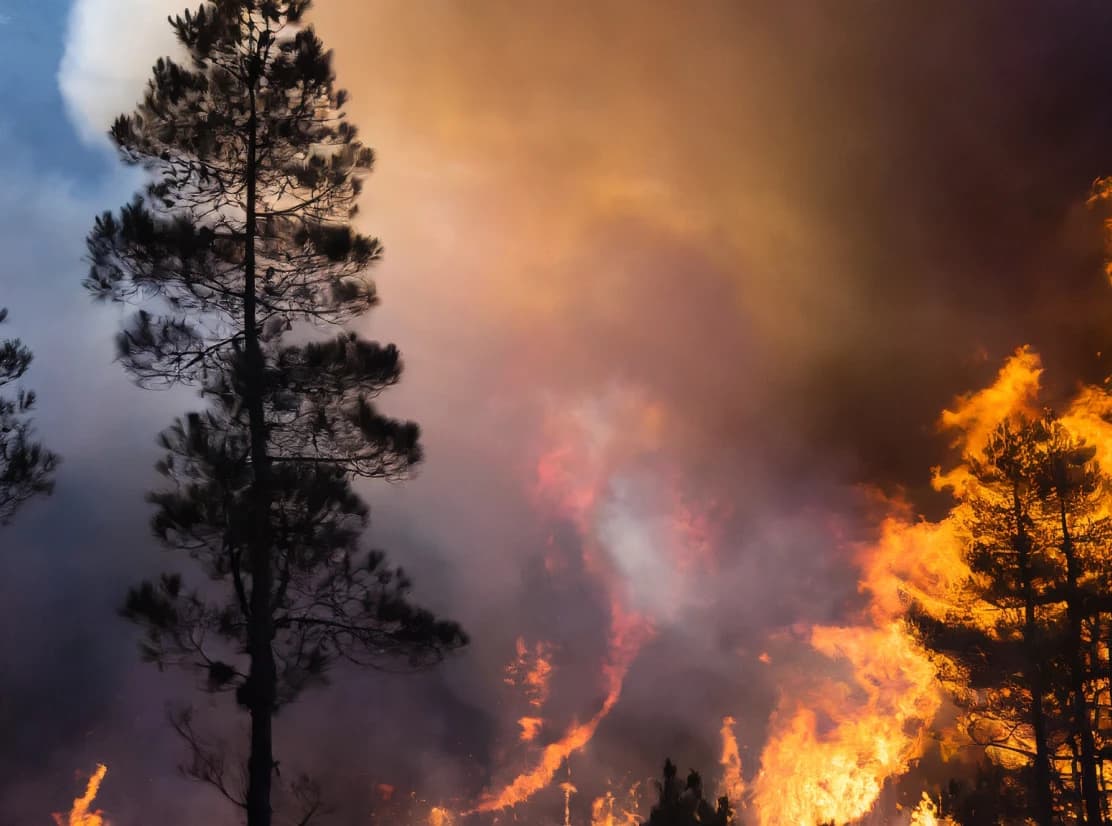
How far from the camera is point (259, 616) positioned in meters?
12.0

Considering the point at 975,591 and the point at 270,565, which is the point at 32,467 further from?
the point at 975,591

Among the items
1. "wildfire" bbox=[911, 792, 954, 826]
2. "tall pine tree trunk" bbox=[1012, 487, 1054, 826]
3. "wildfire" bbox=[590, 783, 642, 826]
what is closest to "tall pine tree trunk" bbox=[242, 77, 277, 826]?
"tall pine tree trunk" bbox=[1012, 487, 1054, 826]

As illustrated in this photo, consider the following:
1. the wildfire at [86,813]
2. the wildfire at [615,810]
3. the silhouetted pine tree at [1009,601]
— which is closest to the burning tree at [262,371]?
the silhouetted pine tree at [1009,601]

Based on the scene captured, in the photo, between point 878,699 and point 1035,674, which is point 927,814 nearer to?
point 878,699

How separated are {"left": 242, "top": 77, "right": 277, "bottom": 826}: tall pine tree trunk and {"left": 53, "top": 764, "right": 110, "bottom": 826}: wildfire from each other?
47.6 metres

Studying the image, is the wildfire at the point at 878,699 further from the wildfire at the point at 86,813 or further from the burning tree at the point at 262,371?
the wildfire at the point at 86,813

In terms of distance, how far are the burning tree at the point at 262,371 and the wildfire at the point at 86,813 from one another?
47849mm

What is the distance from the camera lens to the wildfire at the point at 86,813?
48469 mm

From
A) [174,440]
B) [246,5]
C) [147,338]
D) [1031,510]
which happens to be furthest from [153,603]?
[1031,510]

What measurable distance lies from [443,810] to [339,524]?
67.1 m

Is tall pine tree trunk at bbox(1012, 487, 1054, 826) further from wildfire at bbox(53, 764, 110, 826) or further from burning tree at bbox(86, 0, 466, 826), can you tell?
wildfire at bbox(53, 764, 110, 826)

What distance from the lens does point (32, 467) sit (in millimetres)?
15102

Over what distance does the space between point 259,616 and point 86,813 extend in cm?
5373

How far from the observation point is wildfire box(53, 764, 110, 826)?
48469mm
